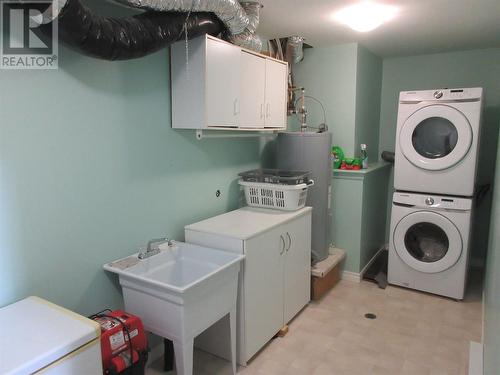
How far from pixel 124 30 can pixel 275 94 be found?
4.77 feet

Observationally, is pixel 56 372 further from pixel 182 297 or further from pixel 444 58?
pixel 444 58

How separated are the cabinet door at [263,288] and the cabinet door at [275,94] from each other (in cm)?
93

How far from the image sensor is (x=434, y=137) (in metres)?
3.25

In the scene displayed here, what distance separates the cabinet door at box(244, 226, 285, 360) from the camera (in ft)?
7.42

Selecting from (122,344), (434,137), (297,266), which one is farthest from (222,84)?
(434,137)

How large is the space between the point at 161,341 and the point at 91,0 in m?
2.06

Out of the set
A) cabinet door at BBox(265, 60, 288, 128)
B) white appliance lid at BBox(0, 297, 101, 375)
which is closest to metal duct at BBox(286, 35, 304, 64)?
cabinet door at BBox(265, 60, 288, 128)

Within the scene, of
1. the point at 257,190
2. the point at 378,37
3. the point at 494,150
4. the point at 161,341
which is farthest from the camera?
the point at 494,150

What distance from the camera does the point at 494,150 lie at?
148 inches

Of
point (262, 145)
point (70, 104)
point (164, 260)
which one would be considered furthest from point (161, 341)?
point (262, 145)

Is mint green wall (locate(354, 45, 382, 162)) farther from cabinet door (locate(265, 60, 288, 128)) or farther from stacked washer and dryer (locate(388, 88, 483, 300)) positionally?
cabinet door (locate(265, 60, 288, 128))

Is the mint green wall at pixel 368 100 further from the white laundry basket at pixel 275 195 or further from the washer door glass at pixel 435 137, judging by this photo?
the white laundry basket at pixel 275 195

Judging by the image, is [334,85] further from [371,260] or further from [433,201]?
[371,260]

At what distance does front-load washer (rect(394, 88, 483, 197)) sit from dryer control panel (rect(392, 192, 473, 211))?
0.05 metres
